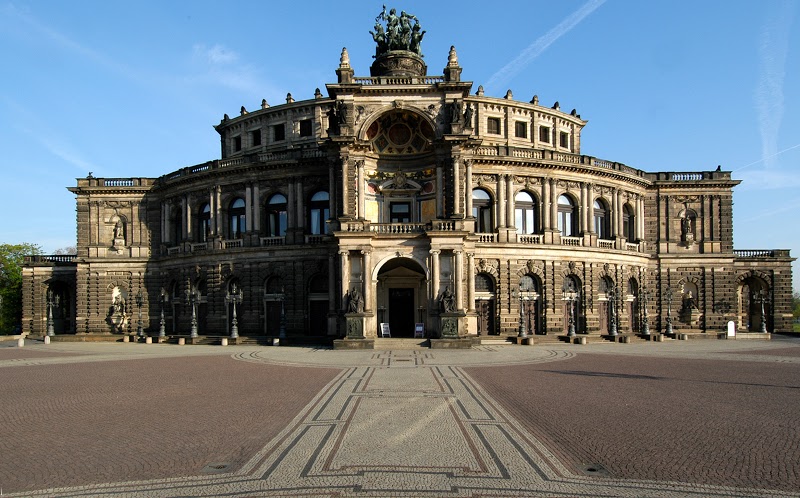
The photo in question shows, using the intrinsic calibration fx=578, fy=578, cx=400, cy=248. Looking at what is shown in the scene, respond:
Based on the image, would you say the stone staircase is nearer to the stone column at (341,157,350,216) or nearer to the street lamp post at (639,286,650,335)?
the stone column at (341,157,350,216)

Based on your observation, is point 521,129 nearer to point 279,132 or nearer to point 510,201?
point 510,201

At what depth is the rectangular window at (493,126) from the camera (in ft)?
171

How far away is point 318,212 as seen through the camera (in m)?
49.7

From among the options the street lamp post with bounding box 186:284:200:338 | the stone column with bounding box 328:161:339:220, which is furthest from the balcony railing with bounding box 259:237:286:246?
the stone column with bounding box 328:161:339:220

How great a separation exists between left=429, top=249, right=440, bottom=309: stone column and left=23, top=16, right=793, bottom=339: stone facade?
0.30 feet

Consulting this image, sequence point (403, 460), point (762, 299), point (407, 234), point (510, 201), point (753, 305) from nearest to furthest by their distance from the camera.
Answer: point (403, 460), point (407, 234), point (510, 201), point (762, 299), point (753, 305)

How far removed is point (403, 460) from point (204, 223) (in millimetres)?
47089

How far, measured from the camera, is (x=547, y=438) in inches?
522

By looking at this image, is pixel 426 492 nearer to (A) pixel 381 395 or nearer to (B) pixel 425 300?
(A) pixel 381 395

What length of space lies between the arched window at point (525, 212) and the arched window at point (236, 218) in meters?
24.2

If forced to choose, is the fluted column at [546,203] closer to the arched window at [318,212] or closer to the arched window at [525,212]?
the arched window at [525,212]

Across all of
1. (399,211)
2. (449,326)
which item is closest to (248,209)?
(399,211)

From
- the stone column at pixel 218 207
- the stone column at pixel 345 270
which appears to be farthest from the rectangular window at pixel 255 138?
the stone column at pixel 345 270

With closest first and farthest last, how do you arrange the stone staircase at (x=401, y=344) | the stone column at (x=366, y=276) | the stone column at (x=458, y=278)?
the stone staircase at (x=401, y=344)
the stone column at (x=458, y=278)
the stone column at (x=366, y=276)
